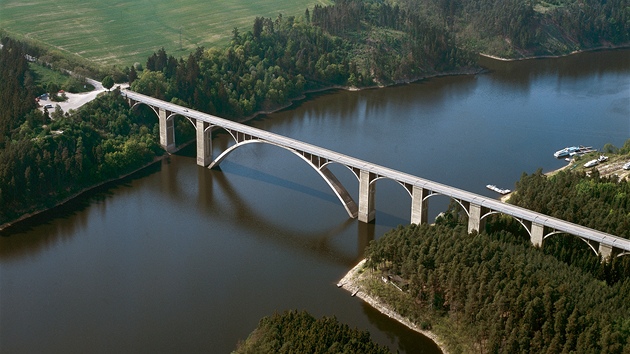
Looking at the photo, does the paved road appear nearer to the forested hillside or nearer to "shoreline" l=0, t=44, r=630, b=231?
the forested hillside

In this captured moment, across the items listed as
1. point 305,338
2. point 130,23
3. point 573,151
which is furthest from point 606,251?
point 130,23

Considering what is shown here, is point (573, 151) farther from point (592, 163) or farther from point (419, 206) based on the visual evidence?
point (419, 206)

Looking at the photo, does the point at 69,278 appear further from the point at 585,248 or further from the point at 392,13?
the point at 392,13

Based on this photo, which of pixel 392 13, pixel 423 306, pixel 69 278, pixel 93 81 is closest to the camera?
pixel 423 306

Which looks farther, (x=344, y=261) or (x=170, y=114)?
(x=170, y=114)

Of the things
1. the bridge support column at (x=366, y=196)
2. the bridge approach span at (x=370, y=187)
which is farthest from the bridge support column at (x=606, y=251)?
the bridge support column at (x=366, y=196)

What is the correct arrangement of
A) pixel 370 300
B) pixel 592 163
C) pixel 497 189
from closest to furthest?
pixel 370 300 < pixel 497 189 < pixel 592 163

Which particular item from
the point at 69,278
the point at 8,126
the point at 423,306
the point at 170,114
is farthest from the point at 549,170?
the point at 8,126
